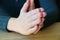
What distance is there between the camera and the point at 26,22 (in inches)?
29.4

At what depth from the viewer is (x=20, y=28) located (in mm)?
764

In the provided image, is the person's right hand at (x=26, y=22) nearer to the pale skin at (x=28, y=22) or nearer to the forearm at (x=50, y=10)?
the pale skin at (x=28, y=22)

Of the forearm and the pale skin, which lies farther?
the forearm

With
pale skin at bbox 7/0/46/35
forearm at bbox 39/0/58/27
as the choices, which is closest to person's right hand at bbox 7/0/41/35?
pale skin at bbox 7/0/46/35

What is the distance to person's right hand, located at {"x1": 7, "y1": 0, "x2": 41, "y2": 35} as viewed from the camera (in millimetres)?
721

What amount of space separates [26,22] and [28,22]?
0.01 meters

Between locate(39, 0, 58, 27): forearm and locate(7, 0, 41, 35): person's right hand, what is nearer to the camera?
locate(7, 0, 41, 35): person's right hand

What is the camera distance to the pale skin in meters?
0.72

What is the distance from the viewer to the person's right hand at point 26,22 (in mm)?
721

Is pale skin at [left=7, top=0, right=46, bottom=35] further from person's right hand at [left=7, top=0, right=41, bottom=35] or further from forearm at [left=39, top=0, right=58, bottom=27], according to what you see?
forearm at [left=39, top=0, right=58, bottom=27]

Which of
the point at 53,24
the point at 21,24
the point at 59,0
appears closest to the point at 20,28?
the point at 21,24

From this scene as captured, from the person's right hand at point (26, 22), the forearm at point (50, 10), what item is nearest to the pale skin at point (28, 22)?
the person's right hand at point (26, 22)

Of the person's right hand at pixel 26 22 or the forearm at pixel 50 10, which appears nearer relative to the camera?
the person's right hand at pixel 26 22

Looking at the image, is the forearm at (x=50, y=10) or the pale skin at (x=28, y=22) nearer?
the pale skin at (x=28, y=22)
